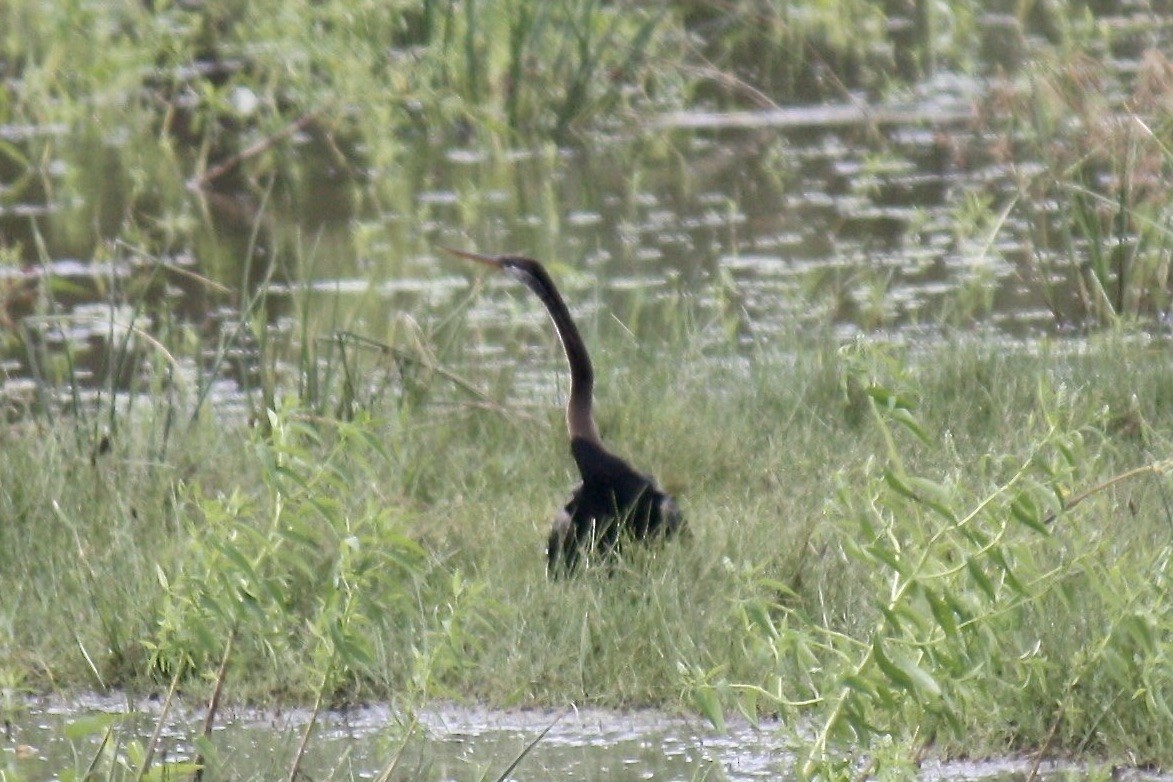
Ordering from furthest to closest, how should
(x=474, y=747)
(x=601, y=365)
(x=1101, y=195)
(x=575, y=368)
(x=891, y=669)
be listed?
(x=1101, y=195) → (x=601, y=365) → (x=575, y=368) → (x=474, y=747) → (x=891, y=669)

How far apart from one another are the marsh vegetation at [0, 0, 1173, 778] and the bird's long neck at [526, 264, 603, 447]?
0.94 ft

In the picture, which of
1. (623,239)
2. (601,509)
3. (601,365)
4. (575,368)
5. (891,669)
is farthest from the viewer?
(623,239)

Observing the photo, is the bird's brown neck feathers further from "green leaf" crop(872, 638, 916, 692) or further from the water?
"green leaf" crop(872, 638, 916, 692)

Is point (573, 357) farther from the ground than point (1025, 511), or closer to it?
closer to it

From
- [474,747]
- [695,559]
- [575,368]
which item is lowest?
[474,747]

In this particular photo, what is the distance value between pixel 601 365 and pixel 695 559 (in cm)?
181

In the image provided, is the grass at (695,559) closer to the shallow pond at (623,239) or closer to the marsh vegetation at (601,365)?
the marsh vegetation at (601,365)

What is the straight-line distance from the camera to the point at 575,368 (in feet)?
18.8

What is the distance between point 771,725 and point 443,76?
24.6 ft

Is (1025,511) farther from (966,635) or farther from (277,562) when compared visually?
(277,562)

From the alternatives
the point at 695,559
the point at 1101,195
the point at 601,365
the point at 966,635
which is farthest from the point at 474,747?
the point at 1101,195

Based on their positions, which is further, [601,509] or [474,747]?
[601,509]

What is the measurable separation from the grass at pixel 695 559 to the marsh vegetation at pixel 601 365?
2 cm

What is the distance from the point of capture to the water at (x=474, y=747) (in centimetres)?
426
